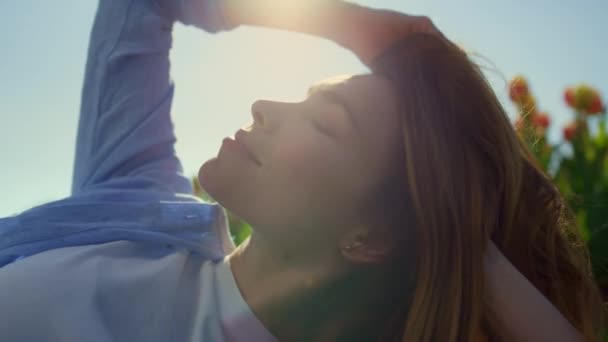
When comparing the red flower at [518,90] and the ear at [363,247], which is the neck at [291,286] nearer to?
the ear at [363,247]

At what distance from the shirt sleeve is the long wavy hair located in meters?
0.53

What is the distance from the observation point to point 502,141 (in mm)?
973

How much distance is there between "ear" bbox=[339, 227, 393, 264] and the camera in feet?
3.07

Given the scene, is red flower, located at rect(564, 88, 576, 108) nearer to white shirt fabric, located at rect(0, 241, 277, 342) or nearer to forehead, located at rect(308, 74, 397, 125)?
forehead, located at rect(308, 74, 397, 125)

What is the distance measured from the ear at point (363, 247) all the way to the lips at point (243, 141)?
8.8 inches

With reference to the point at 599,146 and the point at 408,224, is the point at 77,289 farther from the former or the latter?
the point at 599,146

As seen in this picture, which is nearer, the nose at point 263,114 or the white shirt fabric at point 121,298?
the white shirt fabric at point 121,298

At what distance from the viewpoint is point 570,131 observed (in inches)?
76.7

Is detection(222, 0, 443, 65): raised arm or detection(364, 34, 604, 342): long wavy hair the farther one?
detection(222, 0, 443, 65): raised arm

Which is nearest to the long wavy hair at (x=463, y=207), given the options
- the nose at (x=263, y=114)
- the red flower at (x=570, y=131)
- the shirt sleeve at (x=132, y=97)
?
the nose at (x=263, y=114)

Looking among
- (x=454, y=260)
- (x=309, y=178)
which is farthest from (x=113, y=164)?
(x=454, y=260)

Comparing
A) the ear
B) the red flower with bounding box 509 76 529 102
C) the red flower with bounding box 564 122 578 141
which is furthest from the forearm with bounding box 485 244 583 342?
the red flower with bounding box 564 122 578 141

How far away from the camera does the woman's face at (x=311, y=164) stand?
878 mm

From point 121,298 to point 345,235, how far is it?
41 centimetres
